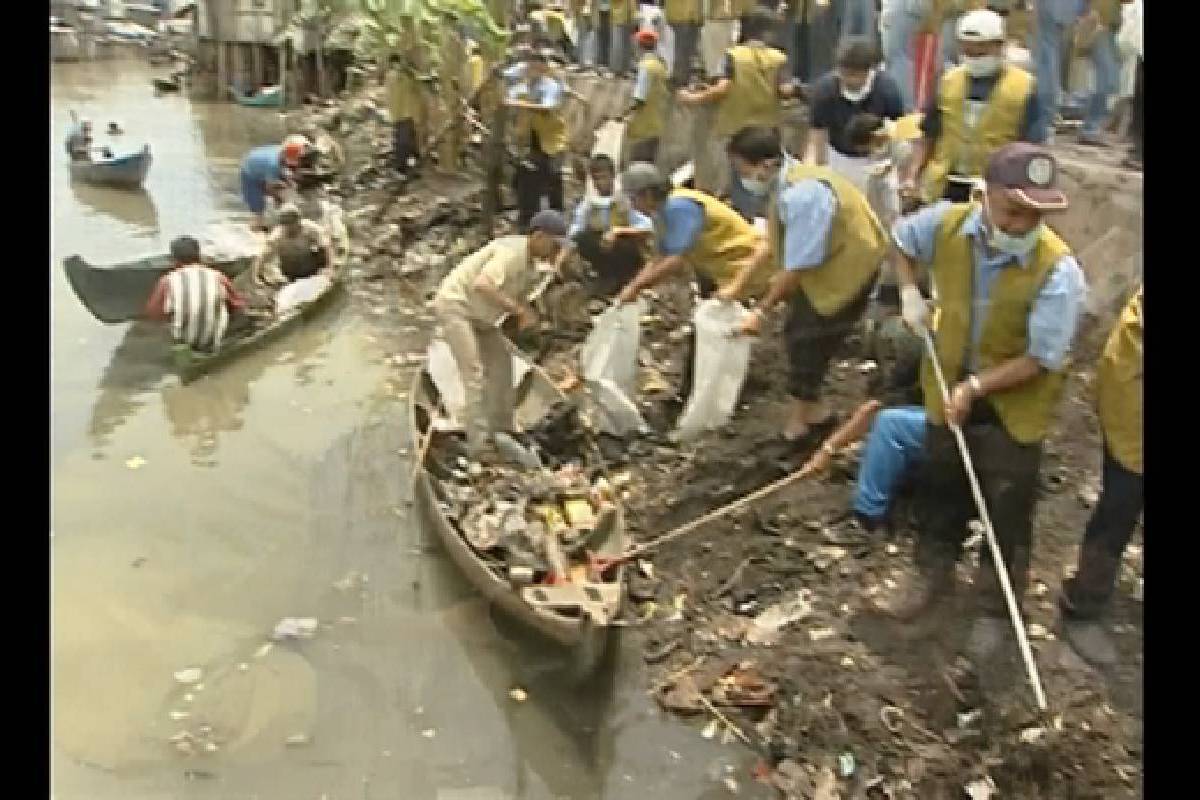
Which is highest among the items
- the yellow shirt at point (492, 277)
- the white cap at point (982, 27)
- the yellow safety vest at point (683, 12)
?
the yellow safety vest at point (683, 12)

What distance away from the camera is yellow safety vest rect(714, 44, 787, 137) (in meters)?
6.78

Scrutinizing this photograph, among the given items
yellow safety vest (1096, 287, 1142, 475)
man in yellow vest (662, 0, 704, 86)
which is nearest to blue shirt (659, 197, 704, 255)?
man in yellow vest (662, 0, 704, 86)

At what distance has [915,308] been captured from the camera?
3.94 meters

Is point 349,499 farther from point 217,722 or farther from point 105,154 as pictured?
point 105,154

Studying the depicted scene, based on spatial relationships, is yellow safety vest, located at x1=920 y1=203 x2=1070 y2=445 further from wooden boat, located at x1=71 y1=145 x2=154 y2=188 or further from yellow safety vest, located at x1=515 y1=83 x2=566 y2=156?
wooden boat, located at x1=71 y1=145 x2=154 y2=188

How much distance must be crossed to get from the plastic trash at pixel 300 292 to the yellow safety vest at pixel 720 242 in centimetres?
406

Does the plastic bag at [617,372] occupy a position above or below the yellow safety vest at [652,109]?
below

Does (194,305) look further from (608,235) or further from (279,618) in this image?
(279,618)

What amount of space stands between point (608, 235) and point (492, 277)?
1162mm

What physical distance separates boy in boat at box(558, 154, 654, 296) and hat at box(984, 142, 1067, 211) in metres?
3.27

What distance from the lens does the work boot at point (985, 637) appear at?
13.3 ft

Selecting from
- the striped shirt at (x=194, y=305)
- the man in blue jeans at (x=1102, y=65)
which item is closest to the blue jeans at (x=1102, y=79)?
the man in blue jeans at (x=1102, y=65)

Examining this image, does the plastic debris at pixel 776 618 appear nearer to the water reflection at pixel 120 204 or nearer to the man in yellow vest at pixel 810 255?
the man in yellow vest at pixel 810 255

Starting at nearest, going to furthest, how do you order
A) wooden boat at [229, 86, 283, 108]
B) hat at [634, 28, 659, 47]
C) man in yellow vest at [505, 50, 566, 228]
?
1. hat at [634, 28, 659, 47]
2. man in yellow vest at [505, 50, 566, 228]
3. wooden boat at [229, 86, 283, 108]
